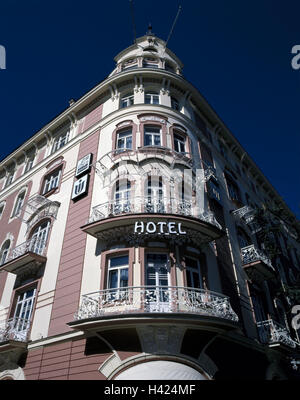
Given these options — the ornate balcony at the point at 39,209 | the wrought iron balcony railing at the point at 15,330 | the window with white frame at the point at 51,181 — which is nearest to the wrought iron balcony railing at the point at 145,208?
the ornate balcony at the point at 39,209

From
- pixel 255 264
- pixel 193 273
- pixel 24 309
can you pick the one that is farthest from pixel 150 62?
pixel 24 309

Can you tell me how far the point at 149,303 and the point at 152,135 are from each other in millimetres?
10691

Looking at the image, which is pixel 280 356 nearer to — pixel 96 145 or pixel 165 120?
pixel 165 120

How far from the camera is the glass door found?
11750mm

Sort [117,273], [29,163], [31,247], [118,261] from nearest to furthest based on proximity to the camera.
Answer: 1. [117,273]
2. [118,261]
3. [31,247]
4. [29,163]

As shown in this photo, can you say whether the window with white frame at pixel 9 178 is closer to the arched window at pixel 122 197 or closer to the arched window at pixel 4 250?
the arched window at pixel 4 250

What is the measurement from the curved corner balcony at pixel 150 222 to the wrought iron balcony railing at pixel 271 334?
19.4ft

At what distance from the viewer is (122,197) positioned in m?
16.1

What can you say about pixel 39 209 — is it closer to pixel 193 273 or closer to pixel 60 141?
pixel 60 141

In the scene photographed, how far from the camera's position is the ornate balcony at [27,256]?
1616 cm

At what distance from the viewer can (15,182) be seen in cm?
2606

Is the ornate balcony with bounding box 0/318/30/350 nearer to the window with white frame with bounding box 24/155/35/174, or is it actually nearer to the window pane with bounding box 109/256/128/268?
the window pane with bounding box 109/256/128/268

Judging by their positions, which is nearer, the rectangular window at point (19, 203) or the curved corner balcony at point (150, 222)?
the curved corner balcony at point (150, 222)

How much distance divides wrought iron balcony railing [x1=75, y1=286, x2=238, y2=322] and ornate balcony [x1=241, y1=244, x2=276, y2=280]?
18.5 feet
